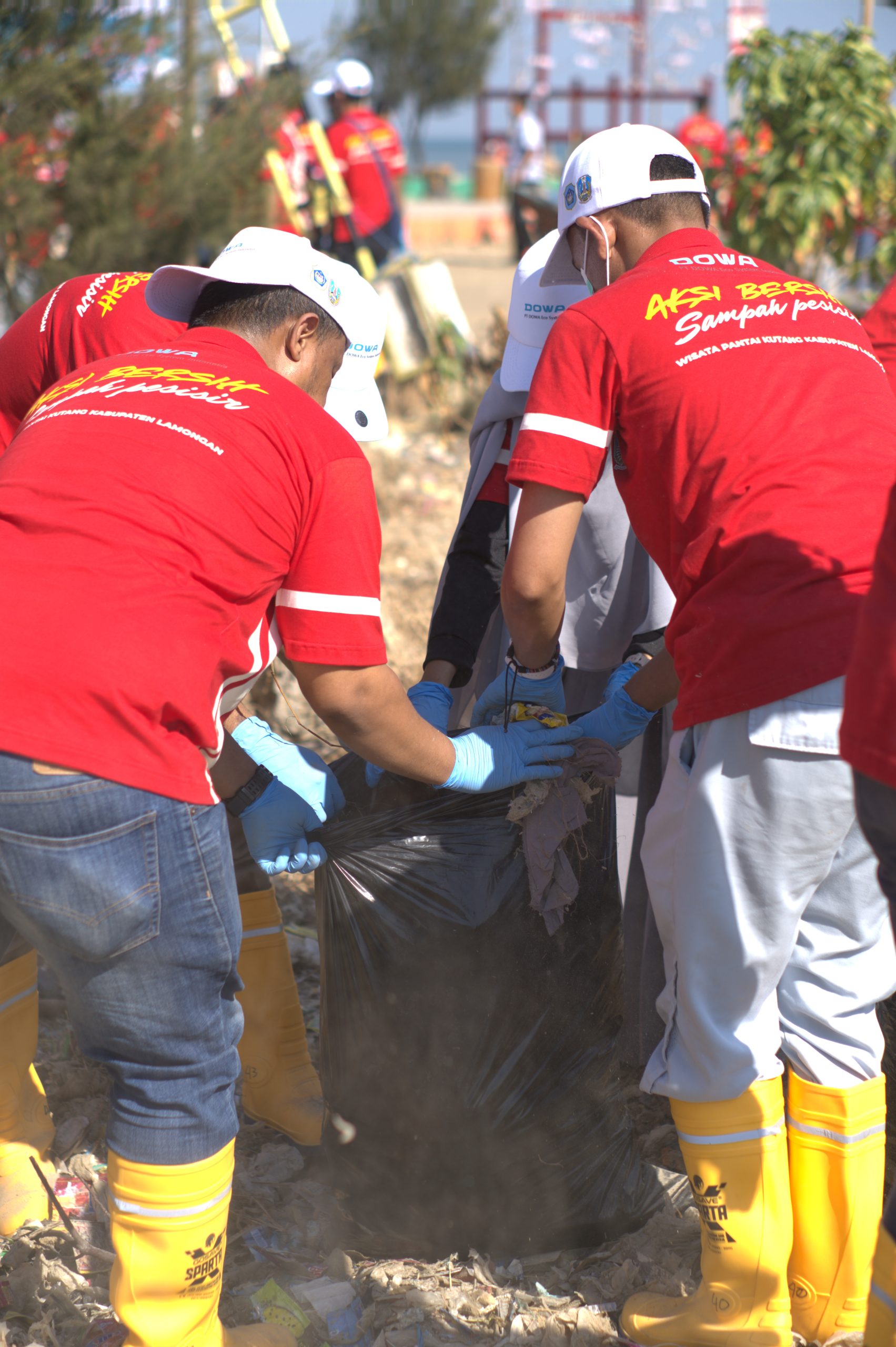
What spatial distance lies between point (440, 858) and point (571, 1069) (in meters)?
0.44

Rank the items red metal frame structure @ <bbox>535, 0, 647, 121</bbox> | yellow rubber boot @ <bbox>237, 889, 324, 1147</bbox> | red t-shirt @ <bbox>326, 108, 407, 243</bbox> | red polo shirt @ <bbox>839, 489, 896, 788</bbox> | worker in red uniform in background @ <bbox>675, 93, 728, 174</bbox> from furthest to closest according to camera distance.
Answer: red metal frame structure @ <bbox>535, 0, 647, 121</bbox>
red t-shirt @ <bbox>326, 108, 407, 243</bbox>
worker in red uniform in background @ <bbox>675, 93, 728, 174</bbox>
yellow rubber boot @ <bbox>237, 889, 324, 1147</bbox>
red polo shirt @ <bbox>839, 489, 896, 788</bbox>

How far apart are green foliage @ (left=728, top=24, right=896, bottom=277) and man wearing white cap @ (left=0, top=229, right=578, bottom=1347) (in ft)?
14.7

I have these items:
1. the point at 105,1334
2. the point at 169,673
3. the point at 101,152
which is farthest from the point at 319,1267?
the point at 101,152

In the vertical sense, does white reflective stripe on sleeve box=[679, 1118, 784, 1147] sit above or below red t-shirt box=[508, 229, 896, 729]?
below

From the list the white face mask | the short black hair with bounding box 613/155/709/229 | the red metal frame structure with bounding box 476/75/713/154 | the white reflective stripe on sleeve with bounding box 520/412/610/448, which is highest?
the short black hair with bounding box 613/155/709/229

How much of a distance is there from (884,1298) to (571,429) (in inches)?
44.2

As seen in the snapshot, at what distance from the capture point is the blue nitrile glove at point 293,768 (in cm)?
194

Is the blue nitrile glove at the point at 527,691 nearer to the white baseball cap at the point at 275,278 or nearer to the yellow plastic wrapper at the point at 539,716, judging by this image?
the yellow plastic wrapper at the point at 539,716

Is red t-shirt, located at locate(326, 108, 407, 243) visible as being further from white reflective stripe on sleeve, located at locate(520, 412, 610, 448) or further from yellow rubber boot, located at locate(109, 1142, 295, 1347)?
yellow rubber boot, located at locate(109, 1142, 295, 1347)

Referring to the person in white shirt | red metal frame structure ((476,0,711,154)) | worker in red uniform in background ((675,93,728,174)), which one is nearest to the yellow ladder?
worker in red uniform in background ((675,93,728,174))

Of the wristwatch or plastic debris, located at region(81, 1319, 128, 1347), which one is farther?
the wristwatch

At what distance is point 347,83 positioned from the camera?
302 inches

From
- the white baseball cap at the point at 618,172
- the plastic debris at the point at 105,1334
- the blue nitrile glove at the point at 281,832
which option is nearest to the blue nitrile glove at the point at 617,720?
the blue nitrile glove at the point at 281,832

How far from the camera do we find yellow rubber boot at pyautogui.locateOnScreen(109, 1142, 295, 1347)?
153 centimetres
